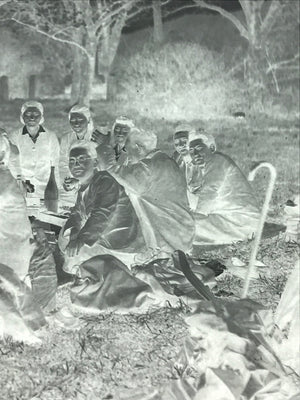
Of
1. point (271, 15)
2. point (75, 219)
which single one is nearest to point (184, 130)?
point (75, 219)

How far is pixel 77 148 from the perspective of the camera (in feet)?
19.0

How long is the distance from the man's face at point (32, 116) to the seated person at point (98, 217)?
2391mm

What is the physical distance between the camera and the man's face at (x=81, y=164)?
227 inches

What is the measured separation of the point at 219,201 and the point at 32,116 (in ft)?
8.33

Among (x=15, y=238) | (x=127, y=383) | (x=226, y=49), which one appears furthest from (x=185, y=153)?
(x=226, y=49)

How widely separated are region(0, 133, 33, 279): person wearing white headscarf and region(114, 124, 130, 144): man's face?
2808 millimetres

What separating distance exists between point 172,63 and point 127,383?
61.4 feet

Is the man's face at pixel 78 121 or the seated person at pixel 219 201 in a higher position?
the man's face at pixel 78 121

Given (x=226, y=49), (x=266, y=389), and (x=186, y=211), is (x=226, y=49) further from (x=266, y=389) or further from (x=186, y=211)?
(x=266, y=389)

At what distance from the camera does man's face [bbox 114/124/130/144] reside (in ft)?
25.2

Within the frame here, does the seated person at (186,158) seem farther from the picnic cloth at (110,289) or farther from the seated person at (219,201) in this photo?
the picnic cloth at (110,289)

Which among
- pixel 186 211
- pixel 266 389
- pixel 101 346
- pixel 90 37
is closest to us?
pixel 266 389

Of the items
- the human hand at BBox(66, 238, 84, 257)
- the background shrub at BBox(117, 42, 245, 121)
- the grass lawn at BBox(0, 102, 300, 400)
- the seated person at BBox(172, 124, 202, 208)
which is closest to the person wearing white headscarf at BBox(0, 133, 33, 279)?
the human hand at BBox(66, 238, 84, 257)

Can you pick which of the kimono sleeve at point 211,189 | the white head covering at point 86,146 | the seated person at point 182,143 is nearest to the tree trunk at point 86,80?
the seated person at point 182,143
